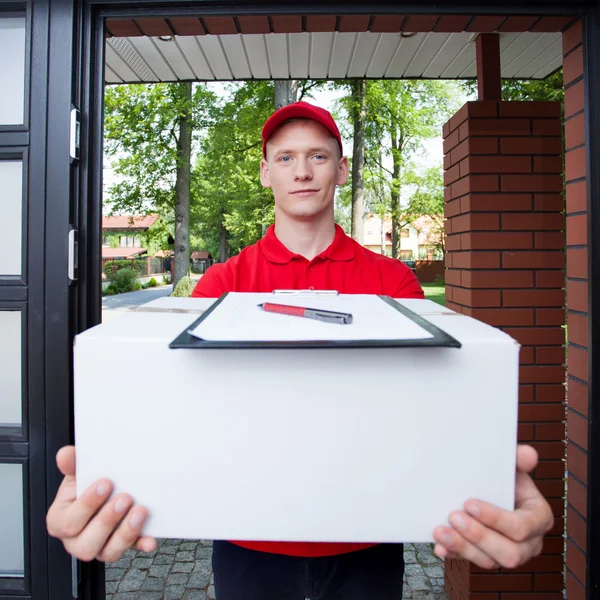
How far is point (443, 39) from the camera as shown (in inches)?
99.3

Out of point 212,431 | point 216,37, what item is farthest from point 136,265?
point 212,431

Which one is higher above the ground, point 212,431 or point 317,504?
point 212,431

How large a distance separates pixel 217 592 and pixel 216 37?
8.03ft

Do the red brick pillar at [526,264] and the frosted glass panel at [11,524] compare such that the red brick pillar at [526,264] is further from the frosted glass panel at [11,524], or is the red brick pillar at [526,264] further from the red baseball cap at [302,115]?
the frosted glass panel at [11,524]

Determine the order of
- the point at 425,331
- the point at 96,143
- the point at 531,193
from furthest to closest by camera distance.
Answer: the point at 531,193 < the point at 96,143 < the point at 425,331

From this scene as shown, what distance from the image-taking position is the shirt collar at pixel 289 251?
5.07ft

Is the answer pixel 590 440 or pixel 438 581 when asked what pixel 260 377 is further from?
pixel 438 581

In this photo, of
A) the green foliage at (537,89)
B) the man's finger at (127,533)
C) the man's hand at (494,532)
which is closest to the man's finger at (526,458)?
the man's hand at (494,532)

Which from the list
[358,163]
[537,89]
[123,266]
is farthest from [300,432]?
[123,266]

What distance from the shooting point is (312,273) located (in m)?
1.54

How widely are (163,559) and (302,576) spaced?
2359 millimetres

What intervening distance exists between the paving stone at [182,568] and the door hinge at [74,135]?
9.32 ft

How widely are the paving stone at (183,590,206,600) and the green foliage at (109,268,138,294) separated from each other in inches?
873

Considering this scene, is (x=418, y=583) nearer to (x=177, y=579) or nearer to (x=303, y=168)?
(x=177, y=579)
